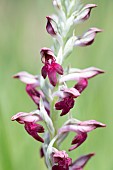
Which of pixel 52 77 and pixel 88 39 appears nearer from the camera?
pixel 52 77

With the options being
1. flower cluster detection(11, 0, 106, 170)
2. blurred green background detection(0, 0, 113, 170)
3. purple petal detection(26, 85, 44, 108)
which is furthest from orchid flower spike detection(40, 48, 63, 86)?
blurred green background detection(0, 0, 113, 170)

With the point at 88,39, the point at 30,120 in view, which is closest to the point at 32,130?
the point at 30,120

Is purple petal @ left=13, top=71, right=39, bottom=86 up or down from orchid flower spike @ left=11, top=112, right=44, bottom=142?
up

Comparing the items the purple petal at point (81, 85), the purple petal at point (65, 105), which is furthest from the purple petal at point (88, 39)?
the purple petal at point (65, 105)

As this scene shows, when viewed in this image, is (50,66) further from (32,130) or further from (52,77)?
(32,130)

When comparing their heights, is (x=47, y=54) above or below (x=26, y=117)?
above

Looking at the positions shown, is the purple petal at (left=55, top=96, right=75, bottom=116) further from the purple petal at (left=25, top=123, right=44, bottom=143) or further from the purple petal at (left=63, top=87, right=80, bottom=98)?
the purple petal at (left=25, top=123, right=44, bottom=143)

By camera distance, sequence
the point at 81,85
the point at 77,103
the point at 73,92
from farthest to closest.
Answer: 1. the point at 77,103
2. the point at 81,85
3. the point at 73,92

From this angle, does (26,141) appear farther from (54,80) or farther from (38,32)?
(38,32)

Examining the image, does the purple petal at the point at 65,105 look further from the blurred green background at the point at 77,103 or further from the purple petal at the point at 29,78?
the blurred green background at the point at 77,103
